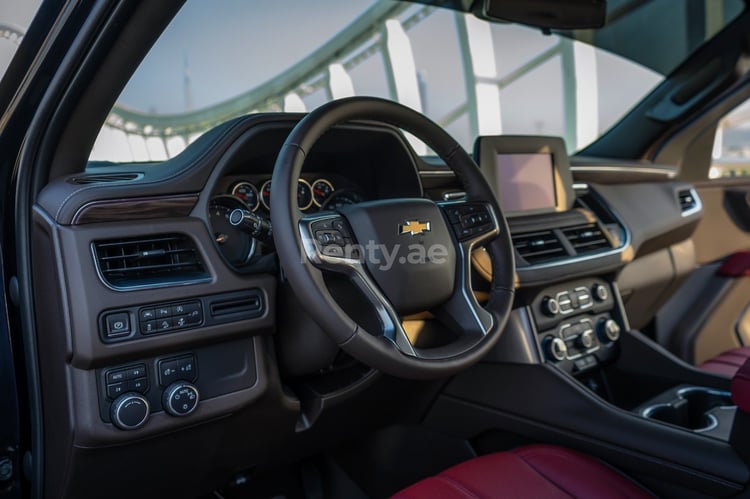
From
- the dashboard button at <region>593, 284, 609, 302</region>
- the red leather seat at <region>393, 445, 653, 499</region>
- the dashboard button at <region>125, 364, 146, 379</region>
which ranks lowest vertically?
the red leather seat at <region>393, 445, 653, 499</region>

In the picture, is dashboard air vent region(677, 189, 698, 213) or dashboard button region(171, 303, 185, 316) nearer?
dashboard button region(171, 303, 185, 316)

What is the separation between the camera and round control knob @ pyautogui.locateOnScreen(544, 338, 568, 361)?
170 cm

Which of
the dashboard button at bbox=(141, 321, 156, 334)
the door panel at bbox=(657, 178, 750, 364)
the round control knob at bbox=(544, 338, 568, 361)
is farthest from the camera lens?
the door panel at bbox=(657, 178, 750, 364)

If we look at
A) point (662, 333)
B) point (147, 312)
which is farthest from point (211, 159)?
point (662, 333)

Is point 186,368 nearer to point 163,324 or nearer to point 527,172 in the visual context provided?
point 163,324

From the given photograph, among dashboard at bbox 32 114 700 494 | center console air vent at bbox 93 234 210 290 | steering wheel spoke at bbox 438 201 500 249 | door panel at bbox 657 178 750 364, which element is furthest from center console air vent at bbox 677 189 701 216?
center console air vent at bbox 93 234 210 290

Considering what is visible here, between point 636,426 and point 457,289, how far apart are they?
0.55 metres

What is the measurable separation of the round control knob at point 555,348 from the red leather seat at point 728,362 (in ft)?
1.66

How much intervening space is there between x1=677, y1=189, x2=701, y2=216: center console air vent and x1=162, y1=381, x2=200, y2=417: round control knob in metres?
2.03

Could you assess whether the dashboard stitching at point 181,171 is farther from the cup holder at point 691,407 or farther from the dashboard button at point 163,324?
the cup holder at point 691,407

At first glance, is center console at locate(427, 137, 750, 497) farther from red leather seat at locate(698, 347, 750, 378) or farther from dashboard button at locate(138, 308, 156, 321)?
dashboard button at locate(138, 308, 156, 321)

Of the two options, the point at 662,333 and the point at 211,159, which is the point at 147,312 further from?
the point at 662,333

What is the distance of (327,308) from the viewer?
40.0 inches

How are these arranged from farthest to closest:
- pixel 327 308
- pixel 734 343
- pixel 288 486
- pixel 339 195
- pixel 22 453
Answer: pixel 734 343
pixel 288 486
pixel 339 195
pixel 22 453
pixel 327 308
